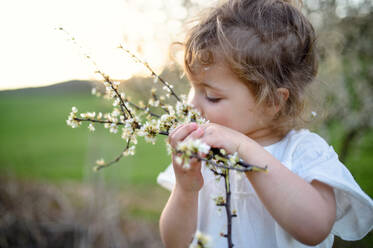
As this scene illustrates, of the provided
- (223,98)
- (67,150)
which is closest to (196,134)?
(223,98)

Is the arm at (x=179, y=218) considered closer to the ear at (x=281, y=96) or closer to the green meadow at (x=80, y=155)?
the ear at (x=281, y=96)

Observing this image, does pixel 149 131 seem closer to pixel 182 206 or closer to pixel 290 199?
pixel 182 206

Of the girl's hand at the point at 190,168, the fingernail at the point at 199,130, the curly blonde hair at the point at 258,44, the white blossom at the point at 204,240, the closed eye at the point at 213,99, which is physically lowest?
the white blossom at the point at 204,240

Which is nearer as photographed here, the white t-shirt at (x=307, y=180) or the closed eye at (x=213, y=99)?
the white t-shirt at (x=307, y=180)

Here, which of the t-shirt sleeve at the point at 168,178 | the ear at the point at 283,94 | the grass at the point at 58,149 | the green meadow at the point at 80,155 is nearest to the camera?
the ear at the point at 283,94

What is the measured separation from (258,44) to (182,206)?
36.9 inches

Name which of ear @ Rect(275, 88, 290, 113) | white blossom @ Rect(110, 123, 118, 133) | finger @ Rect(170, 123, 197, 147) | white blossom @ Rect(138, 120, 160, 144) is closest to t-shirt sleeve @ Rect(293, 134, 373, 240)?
ear @ Rect(275, 88, 290, 113)

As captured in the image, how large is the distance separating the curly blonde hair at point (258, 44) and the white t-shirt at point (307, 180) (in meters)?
0.29

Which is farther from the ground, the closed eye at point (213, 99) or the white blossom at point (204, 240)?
the closed eye at point (213, 99)

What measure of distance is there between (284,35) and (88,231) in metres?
3.57

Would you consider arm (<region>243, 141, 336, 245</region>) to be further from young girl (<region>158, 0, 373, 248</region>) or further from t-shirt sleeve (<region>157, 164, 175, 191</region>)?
t-shirt sleeve (<region>157, 164, 175, 191</region>)

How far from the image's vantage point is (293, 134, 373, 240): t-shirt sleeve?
136 cm

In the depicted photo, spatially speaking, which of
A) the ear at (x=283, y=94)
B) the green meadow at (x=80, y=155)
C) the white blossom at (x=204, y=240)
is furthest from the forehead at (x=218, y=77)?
the green meadow at (x=80, y=155)

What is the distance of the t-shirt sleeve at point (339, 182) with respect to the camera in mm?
1358
